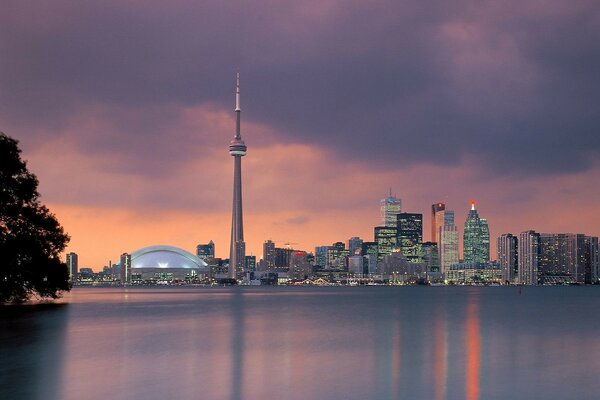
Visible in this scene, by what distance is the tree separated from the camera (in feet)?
260

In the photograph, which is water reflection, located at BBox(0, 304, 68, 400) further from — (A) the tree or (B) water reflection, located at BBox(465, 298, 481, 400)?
(B) water reflection, located at BBox(465, 298, 481, 400)

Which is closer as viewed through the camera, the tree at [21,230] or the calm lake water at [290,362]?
the calm lake water at [290,362]

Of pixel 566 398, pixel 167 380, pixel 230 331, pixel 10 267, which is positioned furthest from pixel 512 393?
pixel 10 267

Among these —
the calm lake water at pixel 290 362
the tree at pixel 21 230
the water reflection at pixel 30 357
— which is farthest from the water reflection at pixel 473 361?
the tree at pixel 21 230

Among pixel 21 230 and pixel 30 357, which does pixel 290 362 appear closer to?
pixel 30 357

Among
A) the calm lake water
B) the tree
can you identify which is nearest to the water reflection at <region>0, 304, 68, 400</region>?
the calm lake water

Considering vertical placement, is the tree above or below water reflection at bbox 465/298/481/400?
above

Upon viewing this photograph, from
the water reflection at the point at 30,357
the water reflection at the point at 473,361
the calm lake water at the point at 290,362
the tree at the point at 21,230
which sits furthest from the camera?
the tree at the point at 21,230

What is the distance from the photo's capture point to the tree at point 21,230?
79381 mm

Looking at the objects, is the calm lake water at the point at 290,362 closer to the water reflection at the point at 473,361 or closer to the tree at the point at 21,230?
the water reflection at the point at 473,361

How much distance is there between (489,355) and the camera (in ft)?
158

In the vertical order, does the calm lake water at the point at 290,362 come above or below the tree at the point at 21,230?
below

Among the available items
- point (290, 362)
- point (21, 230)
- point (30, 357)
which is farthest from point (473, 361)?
point (21, 230)

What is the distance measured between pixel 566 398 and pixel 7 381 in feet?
79.1
